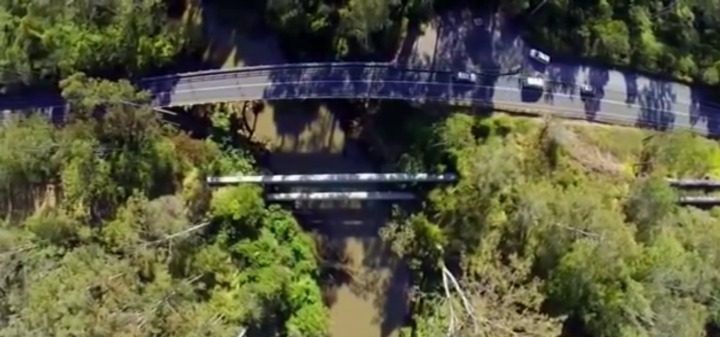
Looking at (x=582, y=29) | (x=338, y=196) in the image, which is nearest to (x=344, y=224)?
(x=338, y=196)

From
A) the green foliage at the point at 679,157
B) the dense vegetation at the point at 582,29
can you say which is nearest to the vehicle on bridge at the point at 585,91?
the dense vegetation at the point at 582,29

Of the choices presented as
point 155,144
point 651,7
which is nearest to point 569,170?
point 651,7

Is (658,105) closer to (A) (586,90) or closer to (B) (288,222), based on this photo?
(A) (586,90)

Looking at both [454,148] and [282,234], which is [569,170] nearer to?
[454,148]

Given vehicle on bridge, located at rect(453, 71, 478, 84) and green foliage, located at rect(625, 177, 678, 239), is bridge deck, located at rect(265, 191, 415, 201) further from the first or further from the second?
green foliage, located at rect(625, 177, 678, 239)

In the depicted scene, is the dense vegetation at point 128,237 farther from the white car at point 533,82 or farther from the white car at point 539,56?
the white car at point 539,56
